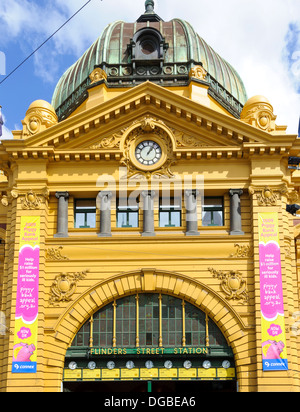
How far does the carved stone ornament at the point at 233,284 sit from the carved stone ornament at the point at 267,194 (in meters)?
4.32

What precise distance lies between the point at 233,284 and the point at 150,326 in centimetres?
510

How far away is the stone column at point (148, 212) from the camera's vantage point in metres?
43.0

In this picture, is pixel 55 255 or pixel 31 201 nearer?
pixel 55 255

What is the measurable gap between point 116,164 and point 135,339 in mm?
10122

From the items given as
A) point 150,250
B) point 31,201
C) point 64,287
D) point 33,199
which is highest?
point 33,199

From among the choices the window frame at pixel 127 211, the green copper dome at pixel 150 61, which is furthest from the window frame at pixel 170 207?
the green copper dome at pixel 150 61

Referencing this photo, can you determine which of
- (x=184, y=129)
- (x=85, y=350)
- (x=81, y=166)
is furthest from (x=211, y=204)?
(x=85, y=350)

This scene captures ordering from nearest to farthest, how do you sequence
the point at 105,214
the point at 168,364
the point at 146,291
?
the point at 168,364 < the point at 146,291 < the point at 105,214

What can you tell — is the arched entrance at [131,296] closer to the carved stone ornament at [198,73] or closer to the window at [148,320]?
the window at [148,320]

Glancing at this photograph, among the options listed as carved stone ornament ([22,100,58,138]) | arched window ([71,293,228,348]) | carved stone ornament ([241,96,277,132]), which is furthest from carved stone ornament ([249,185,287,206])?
carved stone ornament ([22,100,58,138])

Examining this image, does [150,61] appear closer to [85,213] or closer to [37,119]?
[37,119]

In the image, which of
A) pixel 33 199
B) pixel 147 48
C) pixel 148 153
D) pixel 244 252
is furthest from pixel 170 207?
pixel 147 48

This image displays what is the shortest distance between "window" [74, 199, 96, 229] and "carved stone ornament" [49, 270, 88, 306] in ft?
10.1

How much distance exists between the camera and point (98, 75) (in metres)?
52.9
